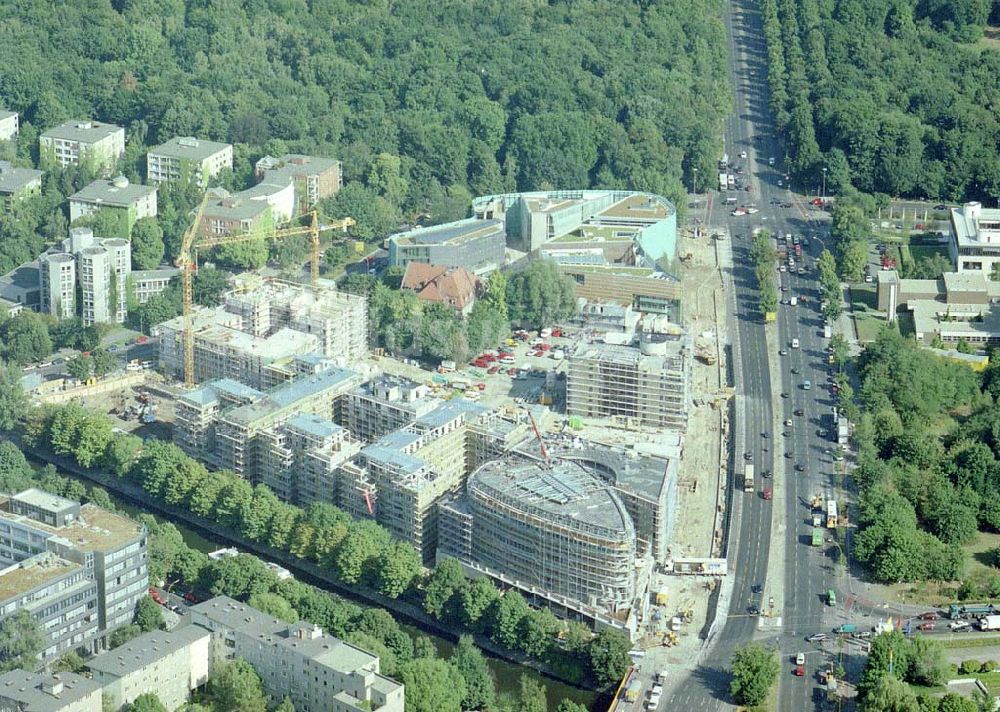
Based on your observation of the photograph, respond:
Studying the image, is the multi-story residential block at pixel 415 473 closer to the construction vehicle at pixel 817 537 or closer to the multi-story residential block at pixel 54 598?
the multi-story residential block at pixel 54 598

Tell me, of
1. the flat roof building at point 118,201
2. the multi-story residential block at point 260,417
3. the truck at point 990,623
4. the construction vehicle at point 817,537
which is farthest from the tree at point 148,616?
the flat roof building at point 118,201

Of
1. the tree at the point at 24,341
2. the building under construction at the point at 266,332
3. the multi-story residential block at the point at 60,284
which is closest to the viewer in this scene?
the building under construction at the point at 266,332

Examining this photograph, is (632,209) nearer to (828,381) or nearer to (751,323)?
(751,323)

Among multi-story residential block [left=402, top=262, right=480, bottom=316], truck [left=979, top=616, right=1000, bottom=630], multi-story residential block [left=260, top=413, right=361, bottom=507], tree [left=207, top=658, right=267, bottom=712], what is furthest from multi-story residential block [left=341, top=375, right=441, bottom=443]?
truck [left=979, top=616, right=1000, bottom=630]

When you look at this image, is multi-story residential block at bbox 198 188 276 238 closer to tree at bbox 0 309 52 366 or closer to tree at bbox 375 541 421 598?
tree at bbox 0 309 52 366

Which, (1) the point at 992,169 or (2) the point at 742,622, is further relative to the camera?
(1) the point at 992,169

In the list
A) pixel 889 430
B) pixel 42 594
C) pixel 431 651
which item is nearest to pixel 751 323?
pixel 889 430

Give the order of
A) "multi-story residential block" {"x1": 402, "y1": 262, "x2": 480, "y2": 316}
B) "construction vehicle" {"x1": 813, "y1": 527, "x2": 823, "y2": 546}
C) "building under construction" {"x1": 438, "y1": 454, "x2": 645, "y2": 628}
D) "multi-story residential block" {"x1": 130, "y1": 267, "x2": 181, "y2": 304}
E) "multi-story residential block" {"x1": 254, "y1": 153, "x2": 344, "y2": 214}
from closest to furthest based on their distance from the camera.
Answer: "building under construction" {"x1": 438, "y1": 454, "x2": 645, "y2": 628} → "construction vehicle" {"x1": 813, "y1": 527, "x2": 823, "y2": 546} → "multi-story residential block" {"x1": 402, "y1": 262, "x2": 480, "y2": 316} → "multi-story residential block" {"x1": 130, "y1": 267, "x2": 181, "y2": 304} → "multi-story residential block" {"x1": 254, "y1": 153, "x2": 344, "y2": 214}
